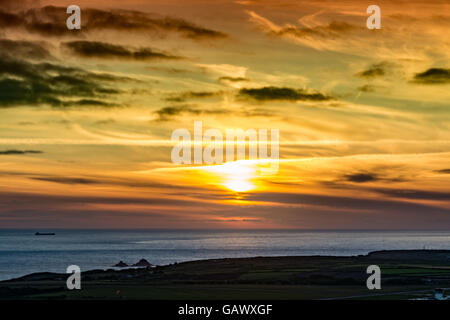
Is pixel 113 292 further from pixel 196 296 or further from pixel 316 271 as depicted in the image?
pixel 316 271

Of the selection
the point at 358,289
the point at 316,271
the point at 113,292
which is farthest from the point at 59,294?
the point at 316,271

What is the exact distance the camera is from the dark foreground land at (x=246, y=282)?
83562mm

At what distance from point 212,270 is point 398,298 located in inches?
2259

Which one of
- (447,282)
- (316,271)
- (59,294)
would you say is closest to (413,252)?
(316,271)

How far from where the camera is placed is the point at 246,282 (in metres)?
Answer: 103

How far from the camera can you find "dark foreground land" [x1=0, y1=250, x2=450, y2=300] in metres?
83.6

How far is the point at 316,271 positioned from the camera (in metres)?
121
